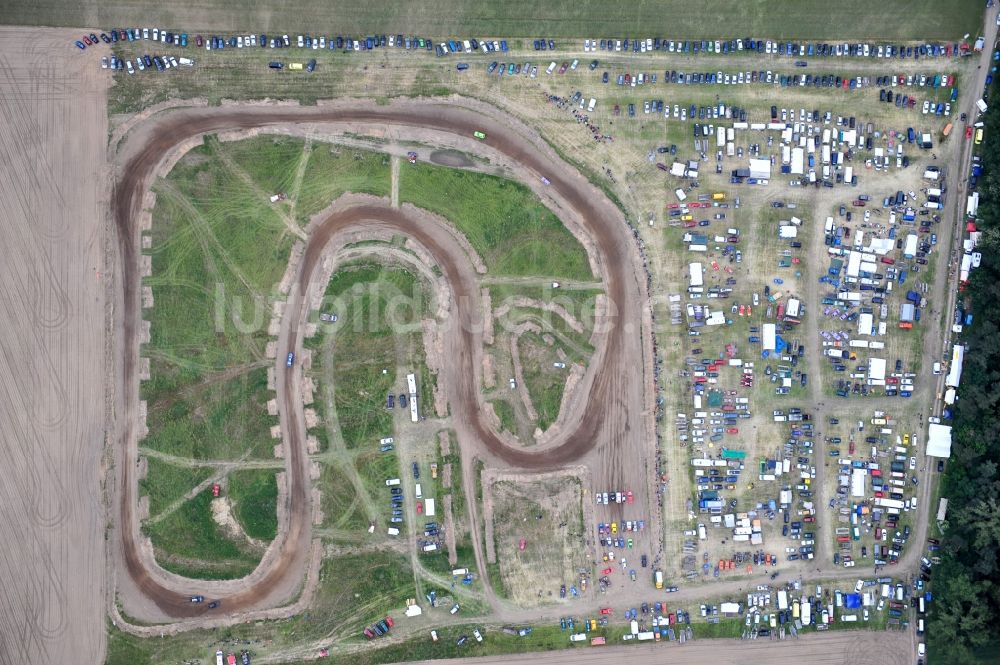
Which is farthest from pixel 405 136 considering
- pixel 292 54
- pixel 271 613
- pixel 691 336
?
pixel 271 613

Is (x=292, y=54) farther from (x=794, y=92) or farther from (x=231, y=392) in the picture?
(x=794, y=92)

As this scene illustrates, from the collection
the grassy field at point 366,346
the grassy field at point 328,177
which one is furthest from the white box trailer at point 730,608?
the grassy field at point 328,177

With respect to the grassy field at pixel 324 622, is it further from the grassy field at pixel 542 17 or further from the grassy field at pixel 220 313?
the grassy field at pixel 542 17

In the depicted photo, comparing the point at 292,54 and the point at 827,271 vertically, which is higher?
the point at 292,54

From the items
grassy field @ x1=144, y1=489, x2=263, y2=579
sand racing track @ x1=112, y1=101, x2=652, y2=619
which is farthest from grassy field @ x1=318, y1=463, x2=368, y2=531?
grassy field @ x1=144, y1=489, x2=263, y2=579

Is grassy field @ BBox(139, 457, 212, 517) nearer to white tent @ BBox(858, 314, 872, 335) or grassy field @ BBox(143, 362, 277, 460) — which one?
grassy field @ BBox(143, 362, 277, 460)
